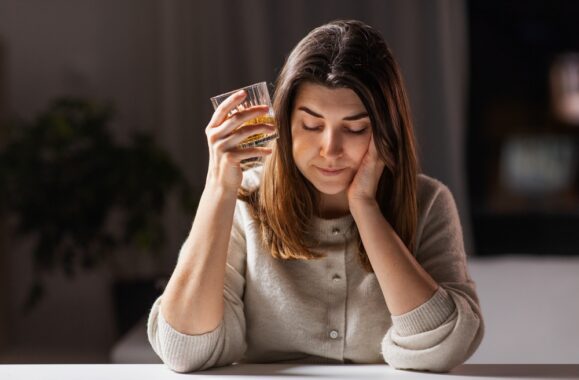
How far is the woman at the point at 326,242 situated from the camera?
125 centimetres

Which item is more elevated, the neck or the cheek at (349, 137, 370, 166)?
the cheek at (349, 137, 370, 166)

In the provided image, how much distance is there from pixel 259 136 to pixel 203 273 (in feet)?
0.66

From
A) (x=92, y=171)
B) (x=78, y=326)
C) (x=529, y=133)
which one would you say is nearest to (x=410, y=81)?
(x=529, y=133)

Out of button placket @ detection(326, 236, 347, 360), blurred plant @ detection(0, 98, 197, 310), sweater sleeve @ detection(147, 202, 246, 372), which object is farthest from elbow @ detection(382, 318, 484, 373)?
blurred plant @ detection(0, 98, 197, 310)

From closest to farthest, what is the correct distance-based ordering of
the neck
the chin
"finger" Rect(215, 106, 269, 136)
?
"finger" Rect(215, 106, 269, 136)
the chin
the neck

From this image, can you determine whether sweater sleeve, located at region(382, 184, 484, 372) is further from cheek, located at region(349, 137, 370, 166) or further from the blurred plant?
the blurred plant

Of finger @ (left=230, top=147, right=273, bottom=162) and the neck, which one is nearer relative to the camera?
finger @ (left=230, top=147, right=273, bottom=162)

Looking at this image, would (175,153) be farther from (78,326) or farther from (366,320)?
(366,320)

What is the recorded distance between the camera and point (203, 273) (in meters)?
1.26

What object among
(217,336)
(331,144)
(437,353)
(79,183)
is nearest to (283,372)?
(217,336)

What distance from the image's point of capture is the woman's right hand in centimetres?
120

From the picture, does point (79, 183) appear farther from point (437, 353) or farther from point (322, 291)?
point (437, 353)

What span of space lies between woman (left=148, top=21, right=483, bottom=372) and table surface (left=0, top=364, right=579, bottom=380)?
0.08 ft

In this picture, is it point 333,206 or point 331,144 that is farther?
point 333,206
